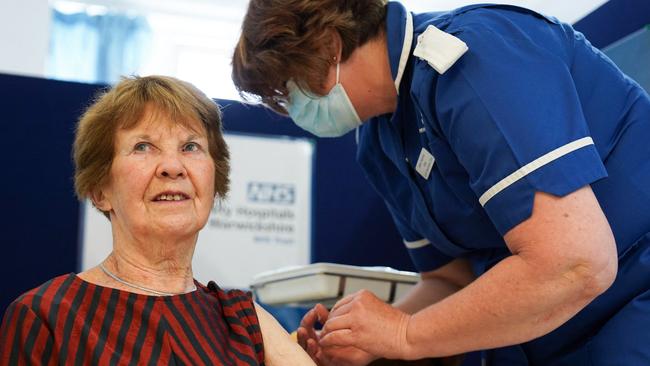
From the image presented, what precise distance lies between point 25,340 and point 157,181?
344mm

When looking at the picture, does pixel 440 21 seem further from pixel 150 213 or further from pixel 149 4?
pixel 149 4

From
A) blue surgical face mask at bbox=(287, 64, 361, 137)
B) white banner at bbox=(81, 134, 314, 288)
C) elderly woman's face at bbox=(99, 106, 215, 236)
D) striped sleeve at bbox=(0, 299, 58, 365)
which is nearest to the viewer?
striped sleeve at bbox=(0, 299, 58, 365)

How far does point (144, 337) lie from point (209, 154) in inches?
14.9

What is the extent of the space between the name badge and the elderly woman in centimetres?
39

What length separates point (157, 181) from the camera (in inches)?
54.1

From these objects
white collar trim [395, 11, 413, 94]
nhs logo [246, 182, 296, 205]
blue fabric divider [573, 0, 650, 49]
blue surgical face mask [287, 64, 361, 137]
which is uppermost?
blue fabric divider [573, 0, 650, 49]

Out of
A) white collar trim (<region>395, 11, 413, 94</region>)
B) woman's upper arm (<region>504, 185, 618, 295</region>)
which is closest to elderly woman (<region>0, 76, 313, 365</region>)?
white collar trim (<region>395, 11, 413, 94</region>)

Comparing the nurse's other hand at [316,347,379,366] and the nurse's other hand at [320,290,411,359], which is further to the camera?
the nurse's other hand at [316,347,379,366]

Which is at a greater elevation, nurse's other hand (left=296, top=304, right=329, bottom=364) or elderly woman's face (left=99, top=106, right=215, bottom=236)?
elderly woman's face (left=99, top=106, right=215, bottom=236)

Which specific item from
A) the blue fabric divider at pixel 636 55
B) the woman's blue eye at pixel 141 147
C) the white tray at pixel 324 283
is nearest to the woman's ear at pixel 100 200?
the woman's blue eye at pixel 141 147

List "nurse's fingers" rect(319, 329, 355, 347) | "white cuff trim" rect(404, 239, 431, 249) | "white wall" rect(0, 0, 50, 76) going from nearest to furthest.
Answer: "nurse's fingers" rect(319, 329, 355, 347) → "white cuff trim" rect(404, 239, 431, 249) → "white wall" rect(0, 0, 50, 76)

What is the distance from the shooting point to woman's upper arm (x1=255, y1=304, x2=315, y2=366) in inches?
55.7

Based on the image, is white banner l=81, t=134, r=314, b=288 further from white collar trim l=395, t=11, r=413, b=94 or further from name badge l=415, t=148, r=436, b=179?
white collar trim l=395, t=11, r=413, b=94

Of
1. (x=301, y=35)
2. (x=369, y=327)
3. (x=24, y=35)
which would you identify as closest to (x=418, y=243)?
(x=369, y=327)
